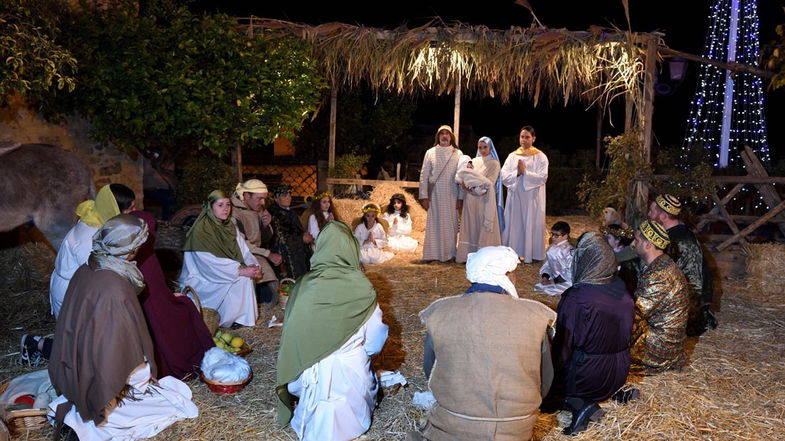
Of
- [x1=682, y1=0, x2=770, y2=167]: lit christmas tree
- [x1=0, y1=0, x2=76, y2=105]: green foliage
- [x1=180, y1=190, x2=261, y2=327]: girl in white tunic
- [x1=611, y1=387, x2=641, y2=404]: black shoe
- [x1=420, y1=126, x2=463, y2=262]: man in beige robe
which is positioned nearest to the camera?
[x1=611, y1=387, x2=641, y2=404]: black shoe

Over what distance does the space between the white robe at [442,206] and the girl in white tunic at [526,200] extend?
805 mm

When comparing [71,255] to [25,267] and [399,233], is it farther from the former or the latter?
[399,233]

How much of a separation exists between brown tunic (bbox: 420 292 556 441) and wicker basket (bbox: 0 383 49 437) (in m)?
2.45

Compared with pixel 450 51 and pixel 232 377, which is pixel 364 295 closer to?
pixel 232 377

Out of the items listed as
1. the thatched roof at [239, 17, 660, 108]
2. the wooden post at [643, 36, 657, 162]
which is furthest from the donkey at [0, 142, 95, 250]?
the wooden post at [643, 36, 657, 162]

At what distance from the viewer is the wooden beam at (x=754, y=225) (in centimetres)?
798

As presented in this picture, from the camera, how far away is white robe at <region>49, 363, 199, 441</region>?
141 inches

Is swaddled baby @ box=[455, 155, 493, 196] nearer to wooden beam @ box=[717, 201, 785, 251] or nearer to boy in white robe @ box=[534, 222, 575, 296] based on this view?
boy in white robe @ box=[534, 222, 575, 296]

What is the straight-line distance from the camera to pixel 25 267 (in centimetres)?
686

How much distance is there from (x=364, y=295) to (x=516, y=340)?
1106mm

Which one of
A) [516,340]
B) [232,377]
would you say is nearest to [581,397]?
[516,340]

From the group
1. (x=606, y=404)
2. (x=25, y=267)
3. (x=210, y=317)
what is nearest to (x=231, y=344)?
(x=210, y=317)

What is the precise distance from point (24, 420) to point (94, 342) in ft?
2.56

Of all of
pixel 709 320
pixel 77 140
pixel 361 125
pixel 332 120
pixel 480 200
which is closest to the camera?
pixel 709 320
